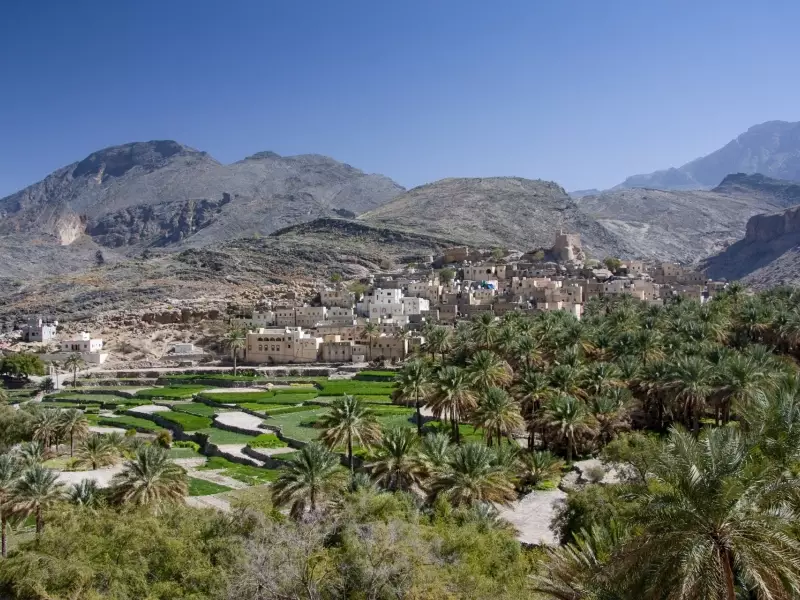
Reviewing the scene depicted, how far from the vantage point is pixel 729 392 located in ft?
109

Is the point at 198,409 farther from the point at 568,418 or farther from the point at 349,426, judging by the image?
the point at 568,418

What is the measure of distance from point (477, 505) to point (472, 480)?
4.08 feet

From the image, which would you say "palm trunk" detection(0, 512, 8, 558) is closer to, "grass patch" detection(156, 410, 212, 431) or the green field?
"grass patch" detection(156, 410, 212, 431)

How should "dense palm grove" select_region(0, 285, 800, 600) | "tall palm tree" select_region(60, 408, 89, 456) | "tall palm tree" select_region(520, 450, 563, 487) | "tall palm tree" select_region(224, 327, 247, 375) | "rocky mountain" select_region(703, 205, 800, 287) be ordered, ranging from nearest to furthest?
"dense palm grove" select_region(0, 285, 800, 600) → "tall palm tree" select_region(520, 450, 563, 487) → "tall palm tree" select_region(60, 408, 89, 456) → "tall palm tree" select_region(224, 327, 247, 375) → "rocky mountain" select_region(703, 205, 800, 287)

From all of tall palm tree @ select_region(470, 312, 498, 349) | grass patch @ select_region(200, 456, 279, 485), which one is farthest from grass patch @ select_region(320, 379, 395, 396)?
grass patch @ select_region(200, 456, 279, 485)

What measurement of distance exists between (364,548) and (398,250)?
14020cm

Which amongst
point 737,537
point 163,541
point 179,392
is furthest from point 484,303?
point 737,537

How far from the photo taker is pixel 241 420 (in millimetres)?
53062

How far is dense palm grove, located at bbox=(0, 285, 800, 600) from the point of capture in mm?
10078

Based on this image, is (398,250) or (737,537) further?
(398,250)

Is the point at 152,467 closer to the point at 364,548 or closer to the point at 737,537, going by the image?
the point at 364,548

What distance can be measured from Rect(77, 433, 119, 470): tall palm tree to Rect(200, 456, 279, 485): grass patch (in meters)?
4.92

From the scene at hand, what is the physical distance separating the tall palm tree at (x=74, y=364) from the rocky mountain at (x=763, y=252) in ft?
431

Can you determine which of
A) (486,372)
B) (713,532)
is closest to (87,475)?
(486,372)
